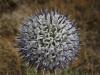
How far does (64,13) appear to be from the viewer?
191 inches

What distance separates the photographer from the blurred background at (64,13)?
14.1 feet

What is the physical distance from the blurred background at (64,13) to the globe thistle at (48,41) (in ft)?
4.47

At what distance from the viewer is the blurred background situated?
4.30 metres

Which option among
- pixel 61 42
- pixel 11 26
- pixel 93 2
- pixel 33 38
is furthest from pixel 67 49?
pixel 93 2

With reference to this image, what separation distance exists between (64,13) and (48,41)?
2.21 m

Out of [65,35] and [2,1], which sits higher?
[2,1]

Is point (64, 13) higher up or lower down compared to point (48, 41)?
higher up

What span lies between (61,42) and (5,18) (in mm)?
2593

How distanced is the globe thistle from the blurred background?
4.47 feet

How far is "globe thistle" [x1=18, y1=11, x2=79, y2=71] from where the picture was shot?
261 cm

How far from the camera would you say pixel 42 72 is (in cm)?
282

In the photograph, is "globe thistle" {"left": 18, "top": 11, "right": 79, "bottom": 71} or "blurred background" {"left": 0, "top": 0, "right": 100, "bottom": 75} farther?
"blurred background" {"left": 0, "top": 0, "right": 100, "bottom": 75}

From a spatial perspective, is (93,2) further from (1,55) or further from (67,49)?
(67,49)

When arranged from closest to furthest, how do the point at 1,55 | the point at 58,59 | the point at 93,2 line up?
the point at 58,59, the point at 1,55, the point at 93,2
